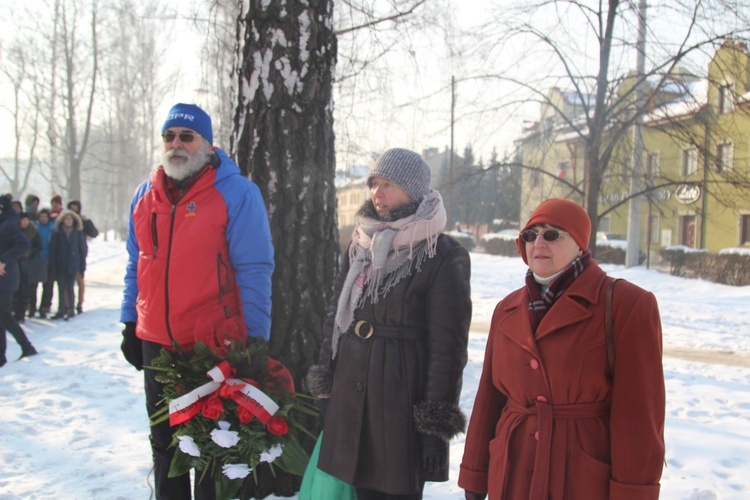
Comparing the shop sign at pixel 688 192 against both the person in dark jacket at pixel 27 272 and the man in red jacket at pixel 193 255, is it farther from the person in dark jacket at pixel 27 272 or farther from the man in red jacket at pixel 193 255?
the person in dark jacket at pixel 27 272

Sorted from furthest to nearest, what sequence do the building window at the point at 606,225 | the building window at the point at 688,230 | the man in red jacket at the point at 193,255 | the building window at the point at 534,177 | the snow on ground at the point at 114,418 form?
1. the building window at the point at 606,225
2. the building window at the point at 688,230
3. the building window at the point at 534,177
4. the snow on ground at the point at 114,418
5. the man in red jacket at the point at 193,255

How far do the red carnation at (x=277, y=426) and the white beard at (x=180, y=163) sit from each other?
1.23 m

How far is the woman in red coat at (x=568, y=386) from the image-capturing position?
1972mm

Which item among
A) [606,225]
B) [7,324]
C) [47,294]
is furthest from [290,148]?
[606,225]

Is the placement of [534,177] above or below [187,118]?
above

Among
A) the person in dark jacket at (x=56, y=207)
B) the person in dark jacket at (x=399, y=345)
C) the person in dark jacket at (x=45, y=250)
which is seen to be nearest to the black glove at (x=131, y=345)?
the person in dark jacket at (x=399, y=345)

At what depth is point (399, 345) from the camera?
2680mm

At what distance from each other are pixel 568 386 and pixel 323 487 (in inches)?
51.5

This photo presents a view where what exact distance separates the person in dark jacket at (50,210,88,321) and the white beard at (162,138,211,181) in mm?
8630

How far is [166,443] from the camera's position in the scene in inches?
121

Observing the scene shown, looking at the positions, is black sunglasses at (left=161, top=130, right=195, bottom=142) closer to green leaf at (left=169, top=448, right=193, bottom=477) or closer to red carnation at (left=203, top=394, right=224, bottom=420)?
red carnation at (left=203, top=394, right=224, bottom=420)

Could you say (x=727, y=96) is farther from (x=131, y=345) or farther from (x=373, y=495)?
(x=131, y=345)

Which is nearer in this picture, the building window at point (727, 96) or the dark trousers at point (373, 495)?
the dark trousers at point (373, 495)

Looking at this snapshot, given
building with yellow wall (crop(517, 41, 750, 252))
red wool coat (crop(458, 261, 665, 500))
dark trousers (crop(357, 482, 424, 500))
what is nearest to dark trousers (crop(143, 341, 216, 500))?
dark trousers (crop(357, 482, 424, 500))
